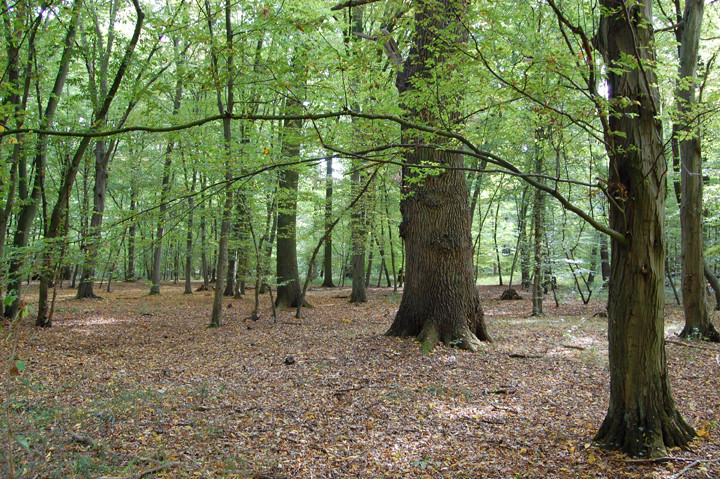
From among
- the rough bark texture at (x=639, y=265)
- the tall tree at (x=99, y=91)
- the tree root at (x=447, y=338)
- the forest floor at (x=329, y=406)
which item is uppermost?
the tall tree at (x=99, y=91)

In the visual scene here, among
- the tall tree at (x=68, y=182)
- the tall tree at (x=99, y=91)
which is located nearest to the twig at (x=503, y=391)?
the tall tree at (x=68, y=182)

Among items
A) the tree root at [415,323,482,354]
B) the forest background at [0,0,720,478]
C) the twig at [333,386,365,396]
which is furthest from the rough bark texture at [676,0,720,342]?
the twig at [333,386,365,396]

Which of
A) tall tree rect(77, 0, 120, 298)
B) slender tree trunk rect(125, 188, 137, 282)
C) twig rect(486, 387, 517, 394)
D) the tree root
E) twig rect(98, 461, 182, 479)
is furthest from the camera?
tall tree rect(77, 0, 120, 298)

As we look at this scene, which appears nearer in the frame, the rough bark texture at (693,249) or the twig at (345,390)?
the twig at (345,390)

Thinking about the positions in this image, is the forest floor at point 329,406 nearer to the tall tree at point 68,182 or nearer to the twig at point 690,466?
the twig at point 690,466

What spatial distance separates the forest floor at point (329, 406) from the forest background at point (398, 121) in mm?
666

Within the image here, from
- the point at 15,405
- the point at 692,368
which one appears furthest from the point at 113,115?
the point at 692,368

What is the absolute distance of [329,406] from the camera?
468 centimetres

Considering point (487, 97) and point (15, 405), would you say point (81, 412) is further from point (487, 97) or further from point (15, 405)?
point (487, 97)

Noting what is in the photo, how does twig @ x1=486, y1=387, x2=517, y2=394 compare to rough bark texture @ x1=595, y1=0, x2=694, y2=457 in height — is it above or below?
below

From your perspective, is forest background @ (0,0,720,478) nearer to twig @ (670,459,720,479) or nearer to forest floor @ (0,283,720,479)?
twig @ (670,459,720,479)

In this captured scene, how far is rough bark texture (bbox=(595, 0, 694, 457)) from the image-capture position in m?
3.18

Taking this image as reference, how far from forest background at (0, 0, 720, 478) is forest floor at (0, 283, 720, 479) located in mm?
666

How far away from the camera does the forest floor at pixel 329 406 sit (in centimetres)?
333
